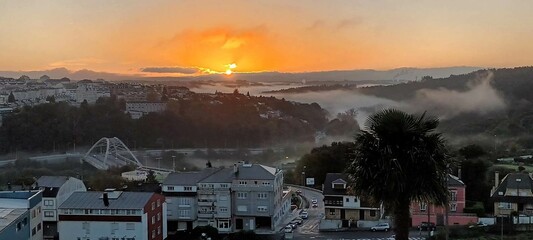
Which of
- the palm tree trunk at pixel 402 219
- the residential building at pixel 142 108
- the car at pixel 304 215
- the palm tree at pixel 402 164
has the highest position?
the residential building at pixel 142 108

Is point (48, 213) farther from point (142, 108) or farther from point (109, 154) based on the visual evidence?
point (142, 108)

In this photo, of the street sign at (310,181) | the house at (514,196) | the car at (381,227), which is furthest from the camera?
the street sign at (310,181)

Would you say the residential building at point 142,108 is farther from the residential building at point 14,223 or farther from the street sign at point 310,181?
the residential building at point 14,223

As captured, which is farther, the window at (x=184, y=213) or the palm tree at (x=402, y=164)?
the window at (x=184, y=213)

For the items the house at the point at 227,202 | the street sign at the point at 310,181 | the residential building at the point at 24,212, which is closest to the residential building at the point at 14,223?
the residential building at the point at 24,212

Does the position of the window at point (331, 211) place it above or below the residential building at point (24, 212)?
below

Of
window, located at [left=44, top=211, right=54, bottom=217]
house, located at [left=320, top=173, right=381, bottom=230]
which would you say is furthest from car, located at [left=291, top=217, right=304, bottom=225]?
window, located at [left=44, top=211, right=54, bottom=217]

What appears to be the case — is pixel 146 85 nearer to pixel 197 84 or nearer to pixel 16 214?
pixel 197 84
